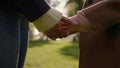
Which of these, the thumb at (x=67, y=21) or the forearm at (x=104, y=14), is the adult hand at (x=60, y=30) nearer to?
the thumb at (x=67, y=21)

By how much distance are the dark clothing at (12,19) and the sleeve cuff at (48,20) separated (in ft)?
0.08

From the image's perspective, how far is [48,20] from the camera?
5.79 feet

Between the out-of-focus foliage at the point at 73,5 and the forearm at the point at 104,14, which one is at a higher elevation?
the out-of-focus foliage at the point at 73,5

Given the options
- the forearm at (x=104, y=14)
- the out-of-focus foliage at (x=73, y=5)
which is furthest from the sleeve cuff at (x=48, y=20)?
the out-of-focus foliage at (x=73, y=5)

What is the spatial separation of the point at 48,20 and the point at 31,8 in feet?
0.38

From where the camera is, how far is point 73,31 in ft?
6.58

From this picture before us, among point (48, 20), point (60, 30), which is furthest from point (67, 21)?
point (48, 20)

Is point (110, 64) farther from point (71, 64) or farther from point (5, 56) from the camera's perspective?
point (71, 64)

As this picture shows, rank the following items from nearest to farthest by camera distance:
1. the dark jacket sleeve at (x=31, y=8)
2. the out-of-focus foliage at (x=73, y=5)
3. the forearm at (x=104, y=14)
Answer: the dark jacket sleeve at (x=31, y=8) < the forearm at (x=104, y=14) < the out-of-focus foliage at (x=73, y=5)

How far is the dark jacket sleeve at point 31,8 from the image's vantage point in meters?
1.67


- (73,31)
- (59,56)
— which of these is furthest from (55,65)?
(73,31)

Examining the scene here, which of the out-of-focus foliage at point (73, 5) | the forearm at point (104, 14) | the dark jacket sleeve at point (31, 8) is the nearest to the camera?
the dark jacket sleeve at point (31, 8)

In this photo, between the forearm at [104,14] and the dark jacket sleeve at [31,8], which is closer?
the dark jacket sleeve at [31,8]

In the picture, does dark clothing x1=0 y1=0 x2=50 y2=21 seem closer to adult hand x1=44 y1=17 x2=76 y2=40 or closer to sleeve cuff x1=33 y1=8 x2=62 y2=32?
sleeve cuff x1=33 y1=8 x2=62 y2=32
